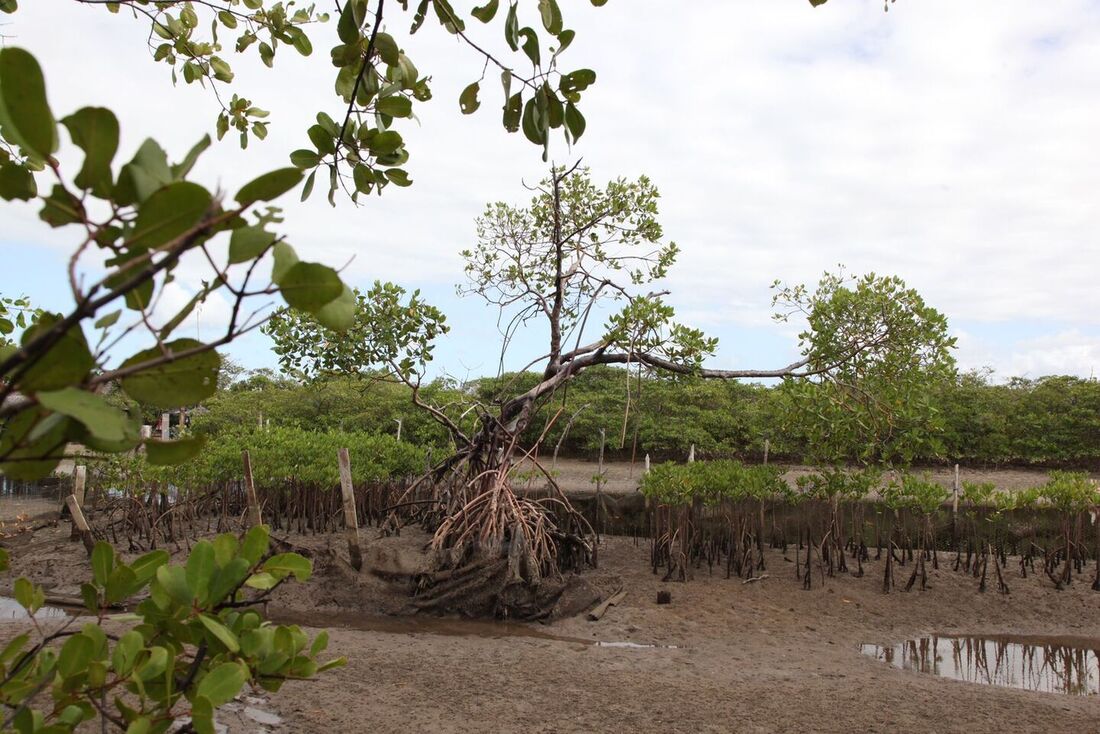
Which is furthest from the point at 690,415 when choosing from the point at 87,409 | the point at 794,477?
the point at 87,409

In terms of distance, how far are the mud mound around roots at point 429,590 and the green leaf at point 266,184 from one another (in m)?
5.52

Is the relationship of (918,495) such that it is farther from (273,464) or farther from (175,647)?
(175,647)

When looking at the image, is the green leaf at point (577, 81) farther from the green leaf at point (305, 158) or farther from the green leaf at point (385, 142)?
the green leaf at point (305, 158)

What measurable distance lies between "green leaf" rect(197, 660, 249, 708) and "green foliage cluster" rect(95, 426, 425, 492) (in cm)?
740

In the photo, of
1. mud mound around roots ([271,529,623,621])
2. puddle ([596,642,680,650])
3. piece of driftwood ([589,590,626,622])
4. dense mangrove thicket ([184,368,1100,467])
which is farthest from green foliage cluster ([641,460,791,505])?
dense mangrove thicket ([184,368,1100,467])

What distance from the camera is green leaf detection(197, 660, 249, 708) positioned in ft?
2.98

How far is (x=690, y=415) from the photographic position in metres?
15.1

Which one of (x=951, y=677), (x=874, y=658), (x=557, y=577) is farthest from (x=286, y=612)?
(x=951, y=677)

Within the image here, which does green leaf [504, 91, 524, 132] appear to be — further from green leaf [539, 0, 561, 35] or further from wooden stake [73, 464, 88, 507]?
wooden stake [73, 464, 88, 507]

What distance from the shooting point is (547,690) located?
4.03 metres

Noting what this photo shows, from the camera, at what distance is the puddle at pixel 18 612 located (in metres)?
5.81

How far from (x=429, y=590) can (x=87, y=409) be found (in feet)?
18.8

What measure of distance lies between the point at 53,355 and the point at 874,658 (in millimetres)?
5483

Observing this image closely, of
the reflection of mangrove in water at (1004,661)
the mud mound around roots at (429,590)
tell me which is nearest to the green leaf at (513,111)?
the reflection of mangrove in water at (1004,661)
